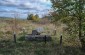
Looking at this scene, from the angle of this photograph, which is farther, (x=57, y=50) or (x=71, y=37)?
(x=71, y=37)

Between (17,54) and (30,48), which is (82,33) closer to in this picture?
(30,48)

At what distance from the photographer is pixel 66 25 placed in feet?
62.9

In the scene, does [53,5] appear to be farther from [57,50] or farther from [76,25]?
[57,50]

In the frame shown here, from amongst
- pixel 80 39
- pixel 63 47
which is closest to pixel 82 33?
pixel 80 39

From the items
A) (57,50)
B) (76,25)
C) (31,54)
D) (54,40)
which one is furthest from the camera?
(54,40)

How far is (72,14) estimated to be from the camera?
1855 cm

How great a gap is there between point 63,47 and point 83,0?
392cm

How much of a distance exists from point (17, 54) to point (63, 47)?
4.00 m

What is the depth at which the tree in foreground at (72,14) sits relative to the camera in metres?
18.0

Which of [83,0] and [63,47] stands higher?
[83,0]

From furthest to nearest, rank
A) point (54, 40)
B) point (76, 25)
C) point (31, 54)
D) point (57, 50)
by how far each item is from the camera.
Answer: point (54, 40) < point (76, 25) < point (57, 50) < point (31, 54)

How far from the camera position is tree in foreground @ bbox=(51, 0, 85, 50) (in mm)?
18016

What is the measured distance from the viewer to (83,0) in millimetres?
17828

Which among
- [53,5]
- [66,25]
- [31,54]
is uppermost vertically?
[53,5]
